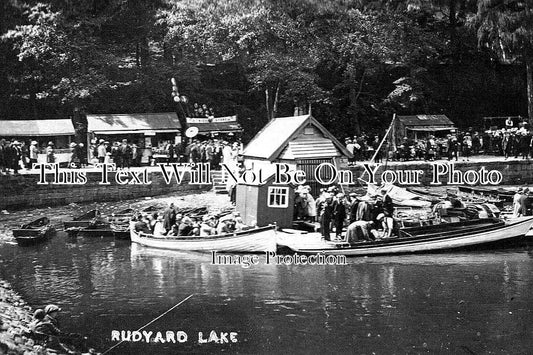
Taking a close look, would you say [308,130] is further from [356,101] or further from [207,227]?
[207,227]

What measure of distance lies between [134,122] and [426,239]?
36.8 feet

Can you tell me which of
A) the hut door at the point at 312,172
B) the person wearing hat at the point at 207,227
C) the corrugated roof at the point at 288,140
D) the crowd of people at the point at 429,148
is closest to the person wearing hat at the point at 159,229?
the person wearing hat at the point at 207,227

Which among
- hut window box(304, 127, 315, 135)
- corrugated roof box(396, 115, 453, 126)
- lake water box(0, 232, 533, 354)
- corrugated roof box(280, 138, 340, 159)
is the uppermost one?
corrugated roof box(396, 115, 453, 126)

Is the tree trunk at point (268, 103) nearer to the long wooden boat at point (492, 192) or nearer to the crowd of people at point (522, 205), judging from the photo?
the long wooden boat at point (492, 192)

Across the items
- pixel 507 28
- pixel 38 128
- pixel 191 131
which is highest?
pixel 507 28

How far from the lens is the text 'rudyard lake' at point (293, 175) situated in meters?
18.9

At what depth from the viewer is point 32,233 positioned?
16.4 m

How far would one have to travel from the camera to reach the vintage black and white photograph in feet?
36.2

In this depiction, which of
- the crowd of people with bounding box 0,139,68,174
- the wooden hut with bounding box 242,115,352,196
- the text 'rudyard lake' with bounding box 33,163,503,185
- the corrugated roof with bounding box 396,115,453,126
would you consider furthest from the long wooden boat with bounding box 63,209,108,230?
the corrugated roof with bounding box 396,115,453,126

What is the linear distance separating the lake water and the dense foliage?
597cm

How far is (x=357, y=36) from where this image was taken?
20.3 meters

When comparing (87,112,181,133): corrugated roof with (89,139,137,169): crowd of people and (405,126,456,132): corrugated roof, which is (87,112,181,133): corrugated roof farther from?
(405,126,456,132): corrugated roof

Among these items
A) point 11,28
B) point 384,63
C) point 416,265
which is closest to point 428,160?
point 384,63

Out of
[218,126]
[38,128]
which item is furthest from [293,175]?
[38,128]
